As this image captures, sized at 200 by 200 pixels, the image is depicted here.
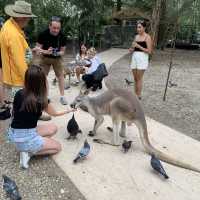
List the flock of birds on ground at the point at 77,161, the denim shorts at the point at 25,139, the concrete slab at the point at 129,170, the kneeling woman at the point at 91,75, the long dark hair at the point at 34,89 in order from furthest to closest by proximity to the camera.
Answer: the kneeling woman at the point at 91,75 < the denim shorts at the point at 25,139 < the long dark hair at the point at 34,89 < the concrete slab at the point at 129,170 < the flock of birds on ground at the point at 77,161

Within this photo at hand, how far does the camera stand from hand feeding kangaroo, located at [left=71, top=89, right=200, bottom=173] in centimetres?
535

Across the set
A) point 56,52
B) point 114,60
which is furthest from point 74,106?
point 114,60

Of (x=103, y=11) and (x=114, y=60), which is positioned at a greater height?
(x=103, y=11)

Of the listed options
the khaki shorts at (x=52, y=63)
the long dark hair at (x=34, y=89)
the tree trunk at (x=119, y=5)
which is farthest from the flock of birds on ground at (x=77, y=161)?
the tree trunk at (x=119, y=5)


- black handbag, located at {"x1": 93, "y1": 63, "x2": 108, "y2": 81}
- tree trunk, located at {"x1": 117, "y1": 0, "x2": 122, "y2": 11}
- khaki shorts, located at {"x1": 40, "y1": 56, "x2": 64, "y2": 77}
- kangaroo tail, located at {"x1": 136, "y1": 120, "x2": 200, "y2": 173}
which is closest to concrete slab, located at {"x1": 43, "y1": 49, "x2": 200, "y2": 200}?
kangaroo tail, located at {"x1": 136, "y1": 120, "x2": 200, "y2": 173}

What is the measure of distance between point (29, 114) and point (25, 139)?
0.33 meters

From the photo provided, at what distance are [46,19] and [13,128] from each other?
14834 mm

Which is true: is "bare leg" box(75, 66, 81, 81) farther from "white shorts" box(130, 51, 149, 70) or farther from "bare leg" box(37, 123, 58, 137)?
"bare leg" box(37, 123, 58, 137)

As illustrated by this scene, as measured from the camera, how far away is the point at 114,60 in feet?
53.3

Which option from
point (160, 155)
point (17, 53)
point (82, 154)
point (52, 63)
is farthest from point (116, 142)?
point (52, 63)

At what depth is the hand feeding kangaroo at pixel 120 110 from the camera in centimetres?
Result: 535

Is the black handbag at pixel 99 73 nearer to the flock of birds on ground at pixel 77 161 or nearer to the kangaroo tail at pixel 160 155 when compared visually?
the flock of birds on ground at pixel 77 161

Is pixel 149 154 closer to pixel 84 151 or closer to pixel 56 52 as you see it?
pixel 84 151

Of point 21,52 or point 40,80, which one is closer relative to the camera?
point 40,80
